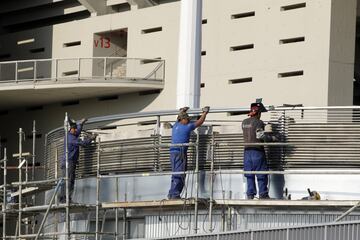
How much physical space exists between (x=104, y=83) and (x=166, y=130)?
1538 centimetres

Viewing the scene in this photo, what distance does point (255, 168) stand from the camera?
82.9 feet

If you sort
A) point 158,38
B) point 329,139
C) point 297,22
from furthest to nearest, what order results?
point 158,38, point 297,22, point 329,139

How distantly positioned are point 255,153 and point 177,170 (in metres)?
1.70

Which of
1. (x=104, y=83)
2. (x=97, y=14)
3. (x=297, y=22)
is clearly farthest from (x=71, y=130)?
(x=97, y=14)

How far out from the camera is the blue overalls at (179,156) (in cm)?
2591

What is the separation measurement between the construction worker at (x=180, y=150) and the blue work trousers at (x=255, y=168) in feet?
4.06

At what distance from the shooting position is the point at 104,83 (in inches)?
1678

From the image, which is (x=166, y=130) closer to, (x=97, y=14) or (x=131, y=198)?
(x=131, y=198)

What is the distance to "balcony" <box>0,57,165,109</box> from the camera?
42281 mm

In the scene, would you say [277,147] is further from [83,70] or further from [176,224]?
[83,70]

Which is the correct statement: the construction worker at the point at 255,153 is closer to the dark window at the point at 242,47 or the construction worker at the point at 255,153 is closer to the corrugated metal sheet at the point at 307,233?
the corrugated metal sheet at the point at 307,233

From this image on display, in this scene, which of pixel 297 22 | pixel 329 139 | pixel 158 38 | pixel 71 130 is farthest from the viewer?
pixel 158 38

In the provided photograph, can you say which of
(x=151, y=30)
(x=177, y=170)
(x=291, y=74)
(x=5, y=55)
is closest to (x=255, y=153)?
(x=177, y=170)

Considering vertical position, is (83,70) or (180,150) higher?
(83,70)
